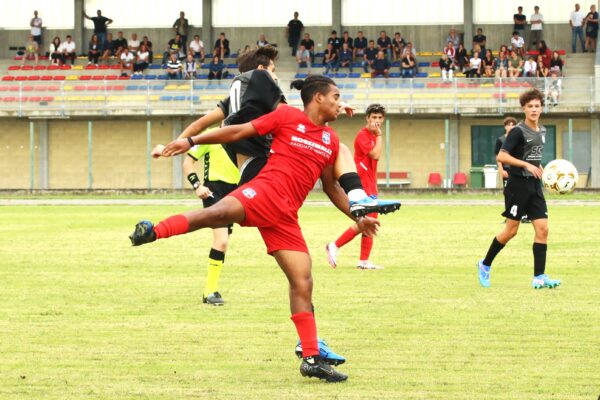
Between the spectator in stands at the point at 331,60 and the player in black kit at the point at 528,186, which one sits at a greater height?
the spectator in stands at the point at 331,60

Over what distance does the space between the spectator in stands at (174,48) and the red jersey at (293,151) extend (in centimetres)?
4941

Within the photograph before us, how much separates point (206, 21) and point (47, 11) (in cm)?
871

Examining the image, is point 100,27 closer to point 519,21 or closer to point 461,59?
point 461,59

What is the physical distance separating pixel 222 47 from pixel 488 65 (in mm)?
12961

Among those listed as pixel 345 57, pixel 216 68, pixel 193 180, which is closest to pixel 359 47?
pixel 345 57

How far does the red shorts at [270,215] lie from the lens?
846 centimetres

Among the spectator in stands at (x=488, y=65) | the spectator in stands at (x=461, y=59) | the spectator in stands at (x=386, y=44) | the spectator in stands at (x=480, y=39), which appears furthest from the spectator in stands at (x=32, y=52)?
the spectator in stands at (x=488, y=65)

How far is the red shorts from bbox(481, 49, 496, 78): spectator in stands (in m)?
44.4

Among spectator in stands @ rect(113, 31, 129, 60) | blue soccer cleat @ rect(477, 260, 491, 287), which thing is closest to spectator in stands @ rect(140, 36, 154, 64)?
spectator in stands @ rect(113, 31, 129, 60)

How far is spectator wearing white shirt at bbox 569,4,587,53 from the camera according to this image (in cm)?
5731

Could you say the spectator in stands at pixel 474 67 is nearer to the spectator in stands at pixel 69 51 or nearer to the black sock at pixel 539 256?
the spectator in stands at pixel 69 51

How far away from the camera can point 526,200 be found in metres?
14.3

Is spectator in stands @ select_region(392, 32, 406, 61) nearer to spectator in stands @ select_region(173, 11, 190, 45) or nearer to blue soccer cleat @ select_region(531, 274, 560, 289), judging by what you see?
spectator in stands @ select_region(173, 11, 190, 45)

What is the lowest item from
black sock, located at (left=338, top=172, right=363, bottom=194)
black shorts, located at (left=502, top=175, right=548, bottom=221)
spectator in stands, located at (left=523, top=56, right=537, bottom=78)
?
black shorts, located at (left=502, top=175, right=548, bottom=221)
